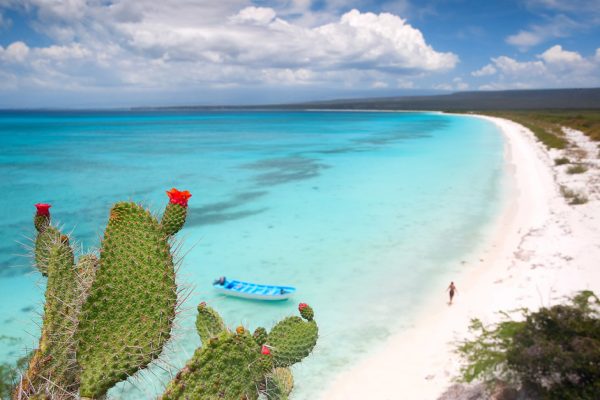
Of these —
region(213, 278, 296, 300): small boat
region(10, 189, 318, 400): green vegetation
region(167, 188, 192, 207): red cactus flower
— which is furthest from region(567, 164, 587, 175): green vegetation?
region(167, 188, 192, 207): red cactus flower

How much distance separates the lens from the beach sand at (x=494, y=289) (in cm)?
918

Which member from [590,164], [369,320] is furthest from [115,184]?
[590,164]

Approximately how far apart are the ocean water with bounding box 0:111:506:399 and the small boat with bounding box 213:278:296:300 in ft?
0.98

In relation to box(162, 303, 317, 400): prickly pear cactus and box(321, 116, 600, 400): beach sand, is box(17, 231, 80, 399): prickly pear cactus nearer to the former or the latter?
box(162, 303, 317, 400): prickly pear cactus

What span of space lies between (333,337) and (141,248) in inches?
384

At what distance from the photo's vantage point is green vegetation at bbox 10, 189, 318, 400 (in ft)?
7.97

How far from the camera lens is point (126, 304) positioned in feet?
8.61

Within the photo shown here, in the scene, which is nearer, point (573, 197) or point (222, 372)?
point (222, 372)

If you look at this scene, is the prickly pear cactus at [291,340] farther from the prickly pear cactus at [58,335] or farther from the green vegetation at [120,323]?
the prickly pear cactus at [58,335]

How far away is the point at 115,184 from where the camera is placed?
35.6m

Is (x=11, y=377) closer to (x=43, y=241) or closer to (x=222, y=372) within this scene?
(x=43, y=241)

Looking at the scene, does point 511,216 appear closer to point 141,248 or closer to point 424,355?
point 424,355

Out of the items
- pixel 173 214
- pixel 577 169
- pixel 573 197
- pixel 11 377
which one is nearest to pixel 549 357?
pixel 173 214

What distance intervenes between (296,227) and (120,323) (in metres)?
19.8
